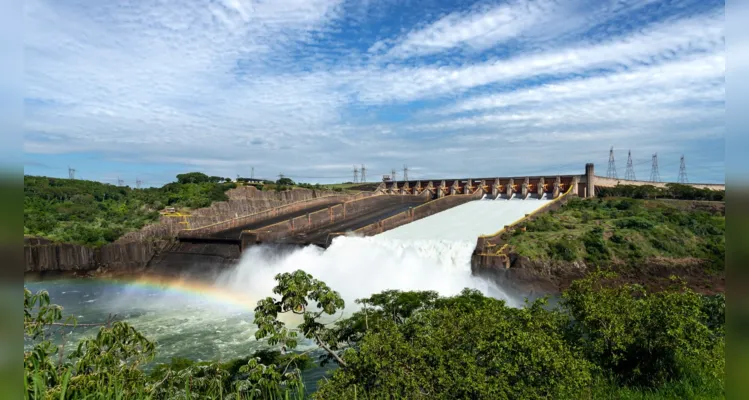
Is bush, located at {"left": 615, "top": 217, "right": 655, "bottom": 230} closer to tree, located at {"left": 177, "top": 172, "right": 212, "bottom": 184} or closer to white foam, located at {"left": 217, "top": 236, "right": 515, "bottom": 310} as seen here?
white foam, located at {"left": 217, "top": 236, "right": 515, "bottom": 310}

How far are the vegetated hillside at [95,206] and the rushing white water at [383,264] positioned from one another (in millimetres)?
12265

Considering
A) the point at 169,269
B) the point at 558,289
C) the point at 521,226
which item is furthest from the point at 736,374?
the point at 169,269

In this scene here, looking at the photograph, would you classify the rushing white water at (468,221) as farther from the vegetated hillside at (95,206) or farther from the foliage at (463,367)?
the vegetated hillside at (95,206)

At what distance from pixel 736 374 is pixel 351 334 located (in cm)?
1016

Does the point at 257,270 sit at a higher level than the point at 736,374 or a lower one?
lower

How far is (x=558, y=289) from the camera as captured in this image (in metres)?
21.5

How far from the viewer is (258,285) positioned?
25.2m

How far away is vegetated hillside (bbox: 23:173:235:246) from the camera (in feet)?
107

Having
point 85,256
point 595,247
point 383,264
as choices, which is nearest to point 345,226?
point 383,264

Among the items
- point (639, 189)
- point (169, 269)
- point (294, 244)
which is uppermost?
point (639, 189)

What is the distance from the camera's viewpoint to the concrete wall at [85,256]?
29203mm

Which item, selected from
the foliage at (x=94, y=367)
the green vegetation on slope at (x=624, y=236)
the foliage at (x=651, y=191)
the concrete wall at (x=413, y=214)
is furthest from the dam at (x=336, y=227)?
the foliage at (x=94, y=367)

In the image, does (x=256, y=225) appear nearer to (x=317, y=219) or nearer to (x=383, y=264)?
(x=317, y=219)

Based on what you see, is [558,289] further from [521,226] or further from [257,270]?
[257,270]
